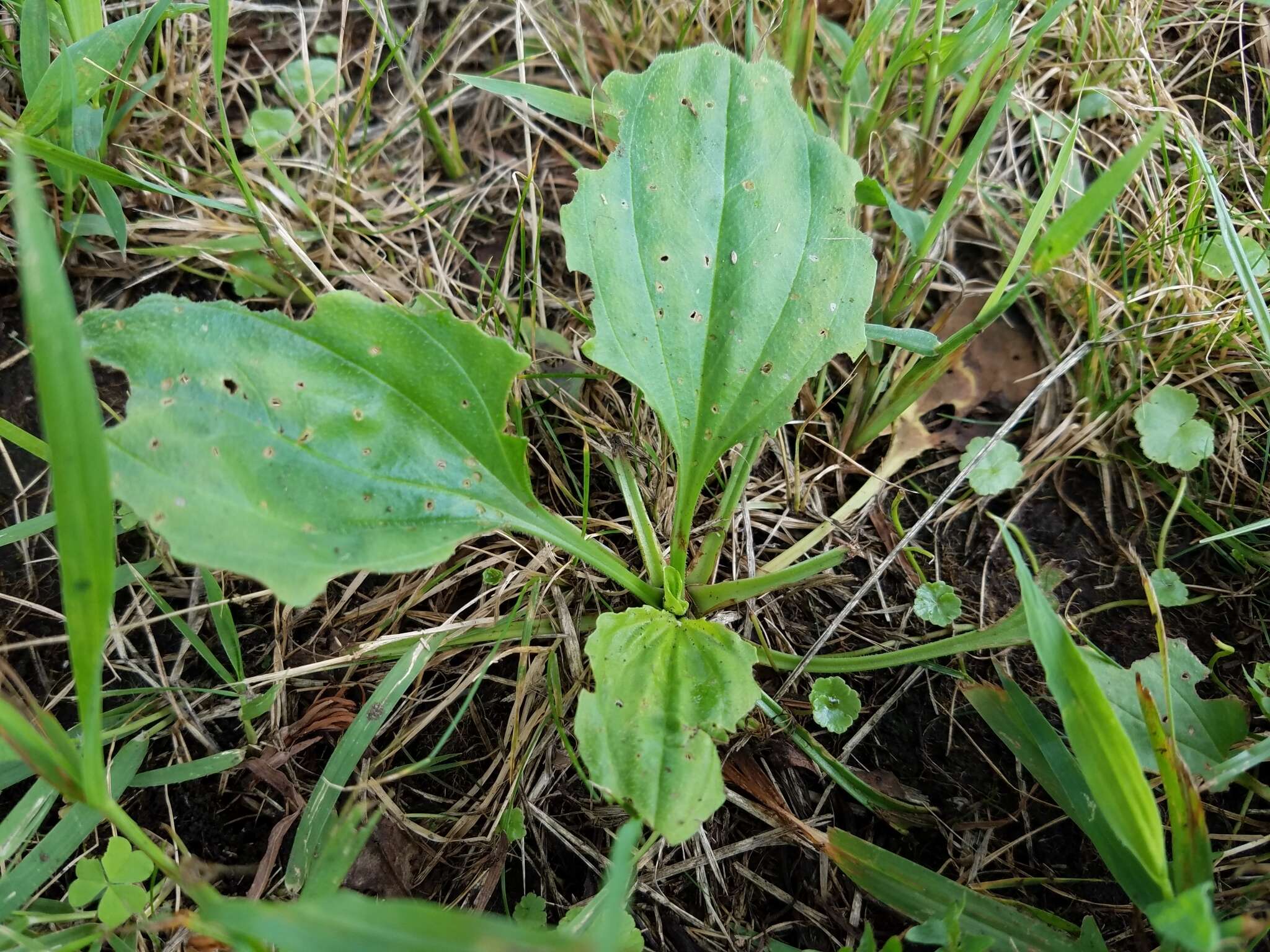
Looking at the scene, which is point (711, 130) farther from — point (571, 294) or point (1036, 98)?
point (1036, 98)

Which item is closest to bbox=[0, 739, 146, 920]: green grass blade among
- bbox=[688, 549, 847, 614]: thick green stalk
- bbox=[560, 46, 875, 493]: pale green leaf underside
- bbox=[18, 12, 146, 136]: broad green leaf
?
bbox=[688, 549, 847, 614]: thick green stalk

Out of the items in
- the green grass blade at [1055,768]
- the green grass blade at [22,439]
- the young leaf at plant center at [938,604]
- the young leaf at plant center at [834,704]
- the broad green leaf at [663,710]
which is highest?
the green grass blade at [22,439]

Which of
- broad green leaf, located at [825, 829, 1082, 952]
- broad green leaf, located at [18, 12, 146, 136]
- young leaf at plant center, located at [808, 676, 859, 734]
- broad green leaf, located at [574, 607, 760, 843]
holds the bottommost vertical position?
broad green leaf, located at [825, 829, 1082, 952]

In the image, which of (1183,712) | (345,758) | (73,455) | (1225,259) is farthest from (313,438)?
(1225,259)

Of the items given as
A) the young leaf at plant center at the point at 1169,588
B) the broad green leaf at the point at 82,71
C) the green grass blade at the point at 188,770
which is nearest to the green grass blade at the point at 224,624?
the green grass blade at the point at 188,770

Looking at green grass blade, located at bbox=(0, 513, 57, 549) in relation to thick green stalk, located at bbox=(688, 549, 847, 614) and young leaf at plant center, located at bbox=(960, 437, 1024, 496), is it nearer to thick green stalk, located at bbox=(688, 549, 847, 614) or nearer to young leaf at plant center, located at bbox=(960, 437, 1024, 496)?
thick green stalk, located at bbox=(688, 549, 847, 614)

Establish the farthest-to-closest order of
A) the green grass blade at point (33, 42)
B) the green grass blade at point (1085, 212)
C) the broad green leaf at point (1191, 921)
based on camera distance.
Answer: the green grass blade at point (33, 42) → the green grass blade at point (1085, 212) → the broad green leaf at point (1191, 921)

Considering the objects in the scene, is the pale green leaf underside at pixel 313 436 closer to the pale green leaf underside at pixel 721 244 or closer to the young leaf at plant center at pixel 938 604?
the pale green leaf underside at pixel 721 244

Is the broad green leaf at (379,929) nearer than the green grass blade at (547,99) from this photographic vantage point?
Yes

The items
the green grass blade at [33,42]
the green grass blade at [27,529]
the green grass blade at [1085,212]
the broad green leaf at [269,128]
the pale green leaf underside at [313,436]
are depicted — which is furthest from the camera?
the broad green leaf at [269,128]
